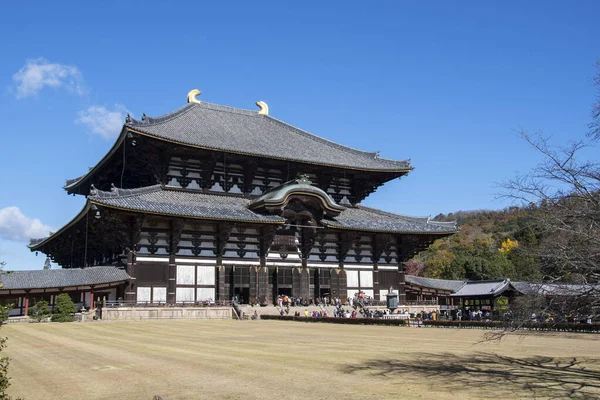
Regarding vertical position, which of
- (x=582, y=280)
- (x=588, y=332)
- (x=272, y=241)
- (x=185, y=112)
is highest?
(x=185, y=112)

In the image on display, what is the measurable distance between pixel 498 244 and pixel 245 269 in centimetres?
7457

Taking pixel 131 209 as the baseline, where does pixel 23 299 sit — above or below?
below

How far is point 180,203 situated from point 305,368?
31.3m

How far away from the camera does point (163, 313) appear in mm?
39312

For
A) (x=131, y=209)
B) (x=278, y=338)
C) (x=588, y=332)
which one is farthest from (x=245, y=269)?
(x=588, y=332)

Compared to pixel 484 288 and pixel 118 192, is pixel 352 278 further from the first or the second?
pixel 118 192

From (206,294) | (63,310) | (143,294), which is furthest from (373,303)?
(63,310)

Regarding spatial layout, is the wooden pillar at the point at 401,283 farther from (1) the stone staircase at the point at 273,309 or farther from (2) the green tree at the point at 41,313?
(2) the green tree at the point at 41,313

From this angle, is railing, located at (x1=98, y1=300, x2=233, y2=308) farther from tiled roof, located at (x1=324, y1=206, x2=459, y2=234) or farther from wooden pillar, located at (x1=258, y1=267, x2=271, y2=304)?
tiled roof, located at (x1=324, y1=206, x2=459, y2=234)

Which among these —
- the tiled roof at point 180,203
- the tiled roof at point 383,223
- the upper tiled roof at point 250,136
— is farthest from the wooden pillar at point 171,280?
the tiled roof at point 383,223

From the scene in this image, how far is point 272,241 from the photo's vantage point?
154ft

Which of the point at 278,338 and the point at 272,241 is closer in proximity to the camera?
the point at 278,338

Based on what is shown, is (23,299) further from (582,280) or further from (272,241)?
(582,280)

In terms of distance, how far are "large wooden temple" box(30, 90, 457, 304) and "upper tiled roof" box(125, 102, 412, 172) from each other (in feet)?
0.61
